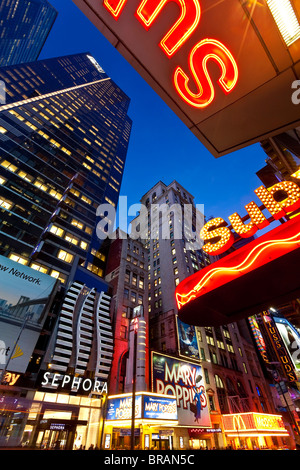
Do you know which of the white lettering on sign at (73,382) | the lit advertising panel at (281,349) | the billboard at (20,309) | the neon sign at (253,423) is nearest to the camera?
the white lettering on sign at (73,382)

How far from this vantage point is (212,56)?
3.89 m

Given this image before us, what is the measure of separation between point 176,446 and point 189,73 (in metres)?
39.5

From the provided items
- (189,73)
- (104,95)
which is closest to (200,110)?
(189,73)

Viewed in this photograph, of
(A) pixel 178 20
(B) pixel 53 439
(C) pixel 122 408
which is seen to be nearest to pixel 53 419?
(B) pixel 53 439

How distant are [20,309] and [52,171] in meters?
35.7

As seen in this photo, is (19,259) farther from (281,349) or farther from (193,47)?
(281,349)

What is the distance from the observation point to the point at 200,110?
4.45 m

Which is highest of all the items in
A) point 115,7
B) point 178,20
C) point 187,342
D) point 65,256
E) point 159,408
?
point 65,256

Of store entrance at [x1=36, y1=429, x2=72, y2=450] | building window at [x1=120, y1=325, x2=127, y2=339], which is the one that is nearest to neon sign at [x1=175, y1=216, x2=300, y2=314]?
store entrance at [x1=36, y1=429, x2=72, y2=450]

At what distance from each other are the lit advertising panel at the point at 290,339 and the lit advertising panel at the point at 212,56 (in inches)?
1584

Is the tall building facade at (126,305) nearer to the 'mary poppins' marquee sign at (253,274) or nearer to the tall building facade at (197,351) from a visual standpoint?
the tall building facade at (197,351)

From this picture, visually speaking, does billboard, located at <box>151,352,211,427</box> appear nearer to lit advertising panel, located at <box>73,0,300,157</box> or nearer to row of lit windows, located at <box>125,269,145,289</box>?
row of lit windows, located at <box>125,269,145,289</box>

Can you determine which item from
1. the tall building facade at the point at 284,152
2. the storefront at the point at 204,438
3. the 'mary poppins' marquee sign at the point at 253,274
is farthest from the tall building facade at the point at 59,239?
the tall building facade at the point at 284,152

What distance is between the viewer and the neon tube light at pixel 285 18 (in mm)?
3211
